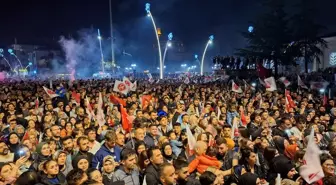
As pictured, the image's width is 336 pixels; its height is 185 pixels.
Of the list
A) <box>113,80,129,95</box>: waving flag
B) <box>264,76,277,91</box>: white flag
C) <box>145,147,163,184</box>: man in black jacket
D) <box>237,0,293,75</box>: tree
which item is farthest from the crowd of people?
<box>237,0,293,75</box>: tree

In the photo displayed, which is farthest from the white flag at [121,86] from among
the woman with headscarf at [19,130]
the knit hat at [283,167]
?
the knit hat at [283,167]

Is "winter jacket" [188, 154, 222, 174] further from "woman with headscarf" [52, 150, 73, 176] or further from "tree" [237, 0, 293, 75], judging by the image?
"tree" [237, 0, 293, 75]

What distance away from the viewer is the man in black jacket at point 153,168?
4.79 m

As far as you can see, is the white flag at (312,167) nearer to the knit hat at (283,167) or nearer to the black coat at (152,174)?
the knit hat at (283,167)

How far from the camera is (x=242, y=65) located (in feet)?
106

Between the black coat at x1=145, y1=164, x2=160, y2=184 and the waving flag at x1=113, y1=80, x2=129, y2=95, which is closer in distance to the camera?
the black coat at x1=145, y1=164, x2=160, y2=184

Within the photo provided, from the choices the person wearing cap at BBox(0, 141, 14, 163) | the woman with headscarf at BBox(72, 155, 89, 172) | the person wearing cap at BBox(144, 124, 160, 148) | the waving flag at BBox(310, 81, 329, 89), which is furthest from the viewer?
the waving flag at BBox(310, 81, 329, 89)

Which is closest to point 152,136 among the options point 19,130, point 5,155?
point 5,155

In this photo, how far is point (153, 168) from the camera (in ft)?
16.3

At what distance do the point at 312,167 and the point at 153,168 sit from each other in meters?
2.08

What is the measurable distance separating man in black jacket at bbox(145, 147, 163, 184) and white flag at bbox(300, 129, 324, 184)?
6.21ft

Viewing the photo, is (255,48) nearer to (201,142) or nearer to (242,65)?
(242,65)

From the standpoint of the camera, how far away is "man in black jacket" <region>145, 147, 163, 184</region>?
4.79m

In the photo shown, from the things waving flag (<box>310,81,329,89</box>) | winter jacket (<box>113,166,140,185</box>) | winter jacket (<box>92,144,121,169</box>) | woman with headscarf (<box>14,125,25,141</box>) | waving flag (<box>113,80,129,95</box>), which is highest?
waving flag (<box>113,80,129,95</box>)
